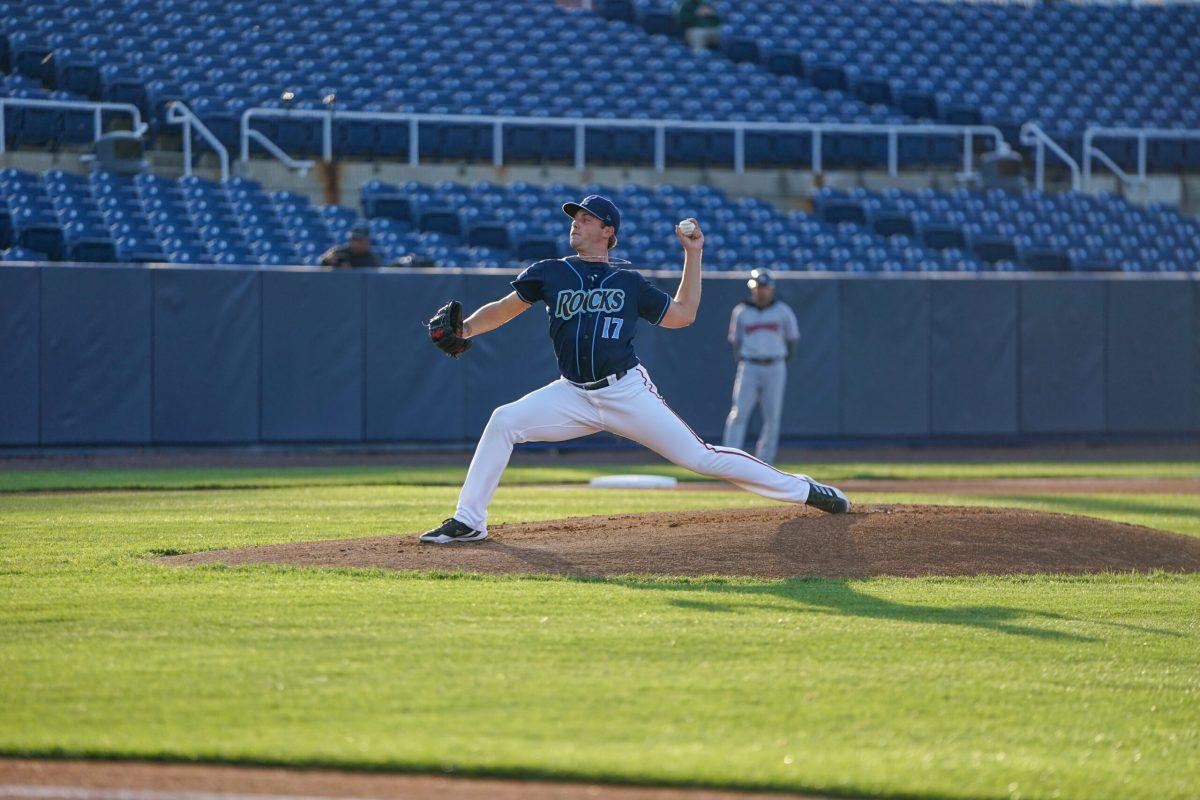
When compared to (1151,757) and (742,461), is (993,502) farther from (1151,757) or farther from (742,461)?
(1151,757)

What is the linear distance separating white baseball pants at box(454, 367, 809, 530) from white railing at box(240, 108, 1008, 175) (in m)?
15.5

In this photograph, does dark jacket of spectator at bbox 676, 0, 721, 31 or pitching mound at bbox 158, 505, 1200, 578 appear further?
dark jacket of spectator at bbox 676, 0, 721, 31

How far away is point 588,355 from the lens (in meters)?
7.86

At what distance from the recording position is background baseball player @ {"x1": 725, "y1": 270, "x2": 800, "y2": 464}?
16.0 m

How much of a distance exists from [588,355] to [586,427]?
1.46 feet

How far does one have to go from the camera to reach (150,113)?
2302 cm

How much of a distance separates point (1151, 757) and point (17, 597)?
4.75 meters

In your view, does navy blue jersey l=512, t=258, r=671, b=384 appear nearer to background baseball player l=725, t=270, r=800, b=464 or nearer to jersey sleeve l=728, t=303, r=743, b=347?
background baseball player l=725, t=270, r=800, b=464

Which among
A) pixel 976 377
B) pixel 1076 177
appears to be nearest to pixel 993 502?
pixel 976 377

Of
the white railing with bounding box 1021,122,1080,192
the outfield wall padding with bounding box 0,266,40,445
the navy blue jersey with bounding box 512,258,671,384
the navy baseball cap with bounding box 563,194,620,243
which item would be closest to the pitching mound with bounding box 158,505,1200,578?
the navy blue jersey with bounding box 512,258,671,384

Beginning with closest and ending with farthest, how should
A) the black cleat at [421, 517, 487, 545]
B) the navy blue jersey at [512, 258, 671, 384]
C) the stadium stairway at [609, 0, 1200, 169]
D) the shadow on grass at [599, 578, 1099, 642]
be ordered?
1. the shadow on grass at [599, 578, 1099, 642]
2. the navy blue jersey at [512, 258, 671, 384]
3. the black cleat at [421, 517, 487, 545]
4. the stadium stairway at [609, 0, 1200, 169]

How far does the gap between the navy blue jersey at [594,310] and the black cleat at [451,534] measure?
102 centimetres

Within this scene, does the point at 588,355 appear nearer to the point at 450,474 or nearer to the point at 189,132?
the point at 450,474

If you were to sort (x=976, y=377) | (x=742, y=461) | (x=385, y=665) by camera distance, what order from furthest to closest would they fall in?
(x=976, y=377) < (x=742, y=461) < (x=385, y=665)
